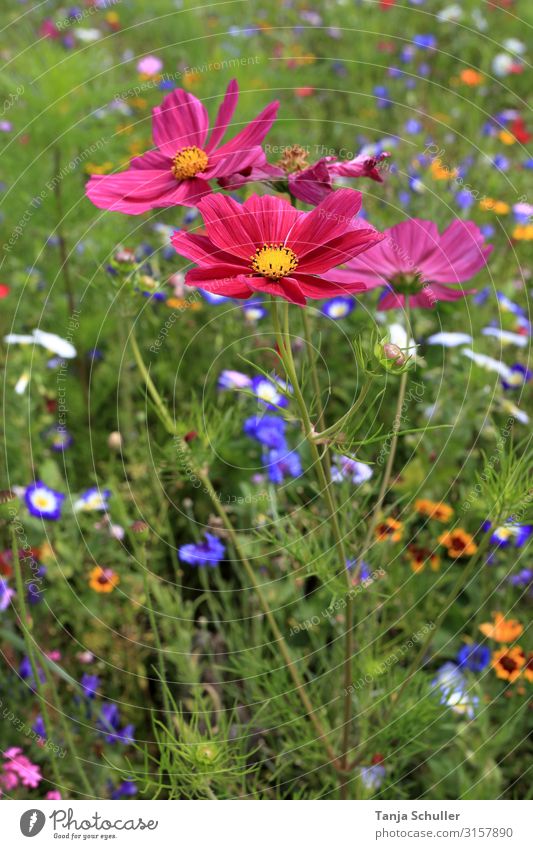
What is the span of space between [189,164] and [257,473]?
2.05ft

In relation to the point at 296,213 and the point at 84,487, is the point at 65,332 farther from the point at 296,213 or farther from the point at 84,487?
the point at 296,213

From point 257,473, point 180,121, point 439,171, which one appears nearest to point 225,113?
point 180,121

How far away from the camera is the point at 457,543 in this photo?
1.18 meters

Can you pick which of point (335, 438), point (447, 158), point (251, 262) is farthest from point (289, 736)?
point (447, 158)

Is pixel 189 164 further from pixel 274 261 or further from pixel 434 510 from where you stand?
pixel 434 510

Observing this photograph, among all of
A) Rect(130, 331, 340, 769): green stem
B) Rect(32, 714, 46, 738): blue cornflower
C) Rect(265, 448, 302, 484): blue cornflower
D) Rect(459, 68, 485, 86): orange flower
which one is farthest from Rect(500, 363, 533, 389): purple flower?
Rect(459, 68, 485, 86): orange flower

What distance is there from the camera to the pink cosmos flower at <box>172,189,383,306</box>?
0.61 m

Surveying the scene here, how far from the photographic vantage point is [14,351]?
1.60 m

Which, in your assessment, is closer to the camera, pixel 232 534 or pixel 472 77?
pixel 232 534

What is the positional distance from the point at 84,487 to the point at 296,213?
87cm

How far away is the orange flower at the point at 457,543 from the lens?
1161 millimetres

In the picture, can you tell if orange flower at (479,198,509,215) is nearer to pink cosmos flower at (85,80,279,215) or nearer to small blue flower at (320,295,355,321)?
small blue flower at (320,295,355,321)
